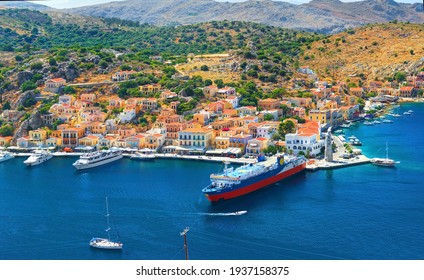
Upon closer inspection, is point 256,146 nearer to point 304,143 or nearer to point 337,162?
point 304,143

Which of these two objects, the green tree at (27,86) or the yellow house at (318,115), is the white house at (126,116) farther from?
the yellow house at (318,115)

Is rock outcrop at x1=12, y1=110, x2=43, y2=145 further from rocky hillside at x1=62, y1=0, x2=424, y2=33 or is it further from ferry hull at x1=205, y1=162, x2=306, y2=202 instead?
rocky hillside at x1=62, y1=0, x2=424, y2=33

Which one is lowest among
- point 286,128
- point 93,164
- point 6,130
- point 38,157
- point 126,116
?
point 93,164

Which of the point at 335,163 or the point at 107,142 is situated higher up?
the point at 107,142

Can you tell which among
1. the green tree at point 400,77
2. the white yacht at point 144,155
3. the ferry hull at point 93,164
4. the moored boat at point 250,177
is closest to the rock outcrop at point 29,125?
the ferry hull at point 93,164

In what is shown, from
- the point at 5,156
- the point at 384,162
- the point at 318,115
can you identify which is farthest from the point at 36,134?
the point at 384,162

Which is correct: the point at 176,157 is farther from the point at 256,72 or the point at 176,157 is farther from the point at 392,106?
the point at 392,106
